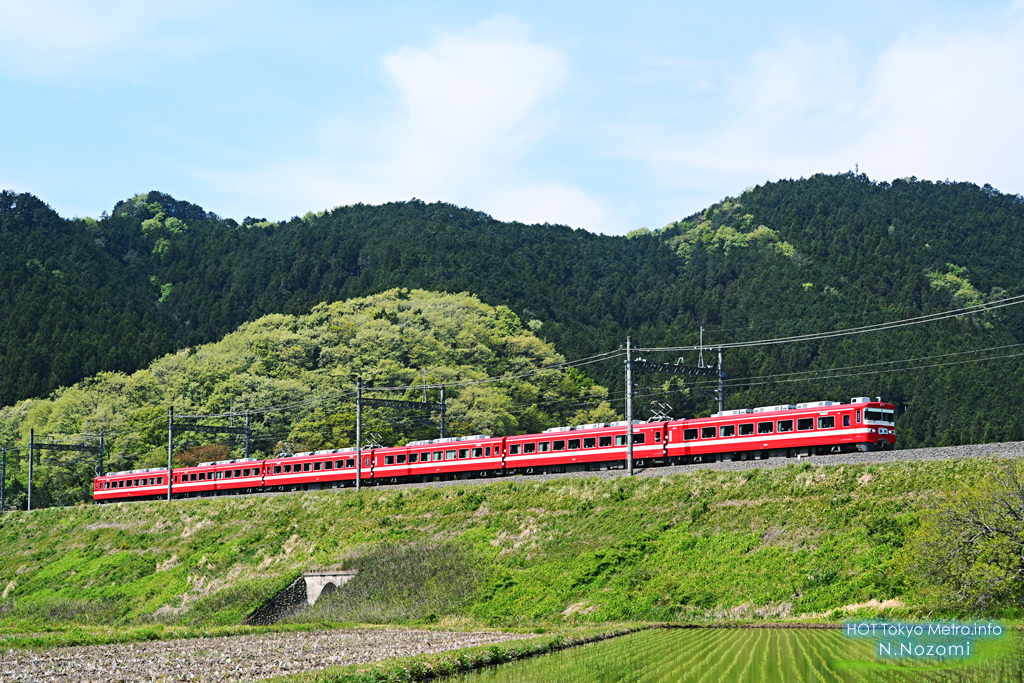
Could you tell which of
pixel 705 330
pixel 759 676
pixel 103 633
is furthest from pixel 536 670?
pixel 705 330

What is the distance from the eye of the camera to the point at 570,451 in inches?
1977

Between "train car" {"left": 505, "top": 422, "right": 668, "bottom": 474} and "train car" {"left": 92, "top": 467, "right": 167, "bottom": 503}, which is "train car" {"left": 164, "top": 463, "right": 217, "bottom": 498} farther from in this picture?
"train car" {"left": 505, "top": 422, "right": 668, "bottom": 474}

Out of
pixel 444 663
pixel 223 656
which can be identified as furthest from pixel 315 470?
pixel 444 663

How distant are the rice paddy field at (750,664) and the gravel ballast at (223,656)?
12.4 feet

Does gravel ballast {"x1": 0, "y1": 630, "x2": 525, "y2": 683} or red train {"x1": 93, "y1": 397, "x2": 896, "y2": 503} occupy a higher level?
red train {"x1": 93, "y1": 397, "x2": 896, "y2": 503}

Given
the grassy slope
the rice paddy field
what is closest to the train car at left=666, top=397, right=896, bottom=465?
the grassy slope

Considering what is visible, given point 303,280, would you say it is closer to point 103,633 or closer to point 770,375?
point 770,375

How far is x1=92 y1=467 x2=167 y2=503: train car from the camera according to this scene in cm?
7081

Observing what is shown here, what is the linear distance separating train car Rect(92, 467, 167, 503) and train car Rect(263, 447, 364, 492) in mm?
11211

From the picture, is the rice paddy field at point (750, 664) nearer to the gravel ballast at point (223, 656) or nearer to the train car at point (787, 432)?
the gravel ballast at point (223, 656)

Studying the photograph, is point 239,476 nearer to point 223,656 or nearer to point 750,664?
point 223,656

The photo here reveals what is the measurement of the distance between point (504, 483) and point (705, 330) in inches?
2855

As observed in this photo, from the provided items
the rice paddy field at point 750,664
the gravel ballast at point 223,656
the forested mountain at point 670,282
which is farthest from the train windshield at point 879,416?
the forested mountain at point 670,282

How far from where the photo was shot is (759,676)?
58.1 feet
